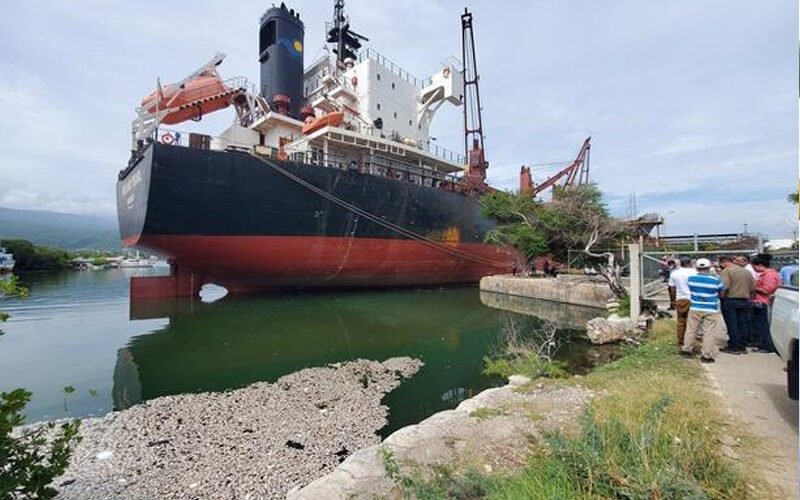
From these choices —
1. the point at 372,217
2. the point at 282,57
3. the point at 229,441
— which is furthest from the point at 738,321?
the point at 282,57

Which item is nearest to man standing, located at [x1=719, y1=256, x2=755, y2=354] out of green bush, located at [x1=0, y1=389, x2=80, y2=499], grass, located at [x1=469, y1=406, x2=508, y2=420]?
grass, located at [x1=469, y1=406, x2=508, y2=420]

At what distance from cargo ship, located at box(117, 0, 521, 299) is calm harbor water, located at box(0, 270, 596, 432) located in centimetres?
189

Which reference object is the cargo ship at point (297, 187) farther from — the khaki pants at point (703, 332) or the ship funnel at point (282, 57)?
the khaki pants at point (703, 332)

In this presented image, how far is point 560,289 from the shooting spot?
14.7m

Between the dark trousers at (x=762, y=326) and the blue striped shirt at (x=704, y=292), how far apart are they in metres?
0.79

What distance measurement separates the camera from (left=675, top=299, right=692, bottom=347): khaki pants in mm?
5633

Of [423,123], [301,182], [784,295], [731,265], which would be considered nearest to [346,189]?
[301,182]

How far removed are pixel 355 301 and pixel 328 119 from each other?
7420 millimetres

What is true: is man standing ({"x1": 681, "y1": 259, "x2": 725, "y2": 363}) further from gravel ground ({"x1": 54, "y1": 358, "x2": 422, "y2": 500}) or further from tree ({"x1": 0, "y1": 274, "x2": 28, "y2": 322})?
Result: tree ({"x1": 0, "y1": 274, "x2": 28, "y2": 322})

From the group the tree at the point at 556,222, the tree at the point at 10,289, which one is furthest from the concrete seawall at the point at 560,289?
the tree at the point at 10,289

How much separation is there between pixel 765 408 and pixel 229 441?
5283 mm

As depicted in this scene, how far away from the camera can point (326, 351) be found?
27.2 ft

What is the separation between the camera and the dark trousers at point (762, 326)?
5.38 metres

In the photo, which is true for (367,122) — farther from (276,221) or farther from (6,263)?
(6,263)
